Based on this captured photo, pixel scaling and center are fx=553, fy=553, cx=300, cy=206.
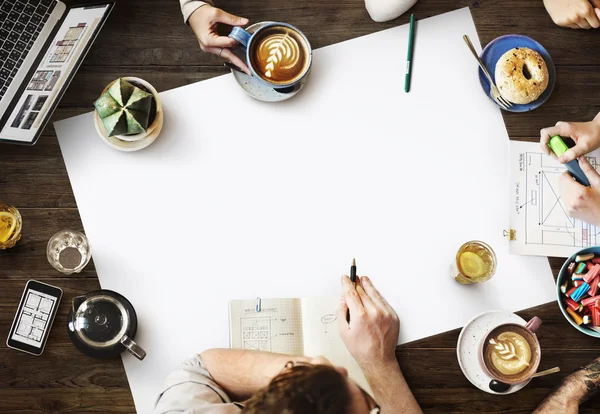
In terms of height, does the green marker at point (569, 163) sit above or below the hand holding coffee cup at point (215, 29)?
above

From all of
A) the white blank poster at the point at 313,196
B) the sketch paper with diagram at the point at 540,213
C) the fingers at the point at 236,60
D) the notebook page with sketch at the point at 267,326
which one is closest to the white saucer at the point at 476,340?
the white blank poster at the point at 313,196

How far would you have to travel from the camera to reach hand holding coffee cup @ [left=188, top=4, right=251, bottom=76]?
1300 millimetres

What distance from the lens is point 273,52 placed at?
1.29 meters

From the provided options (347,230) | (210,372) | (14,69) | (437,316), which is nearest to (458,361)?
(437,316)

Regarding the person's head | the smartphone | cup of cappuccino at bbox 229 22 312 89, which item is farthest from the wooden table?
the person's head

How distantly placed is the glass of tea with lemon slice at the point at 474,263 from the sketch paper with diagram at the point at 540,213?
0.08m

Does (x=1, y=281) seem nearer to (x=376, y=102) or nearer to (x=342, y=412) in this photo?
(x=342, y=412)

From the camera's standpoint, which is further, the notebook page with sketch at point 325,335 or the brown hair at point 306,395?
the notebook page with sketch at point 325,335

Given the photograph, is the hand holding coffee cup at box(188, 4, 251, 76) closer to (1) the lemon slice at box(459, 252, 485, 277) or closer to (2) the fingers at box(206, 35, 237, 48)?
(2) the fingers at box(206, 35, 237, 48)

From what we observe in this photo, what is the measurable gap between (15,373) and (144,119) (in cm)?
67

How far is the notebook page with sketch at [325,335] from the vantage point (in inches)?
51.4

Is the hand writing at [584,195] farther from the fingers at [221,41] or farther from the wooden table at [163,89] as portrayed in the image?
the fingers at [221,41]

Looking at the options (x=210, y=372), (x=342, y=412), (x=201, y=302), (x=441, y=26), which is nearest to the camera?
(x=342, y=412)

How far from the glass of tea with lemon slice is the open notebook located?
0.32 meters
